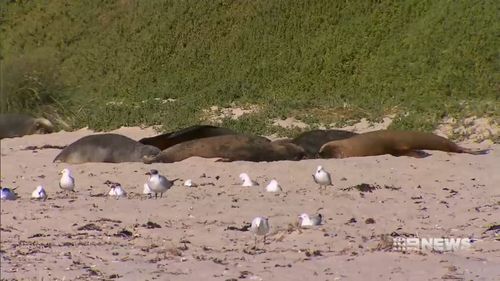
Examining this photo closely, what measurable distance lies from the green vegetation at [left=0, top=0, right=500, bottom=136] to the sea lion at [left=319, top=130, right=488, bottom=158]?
2.37 metres

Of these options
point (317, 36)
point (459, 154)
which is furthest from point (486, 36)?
point (459, 154)

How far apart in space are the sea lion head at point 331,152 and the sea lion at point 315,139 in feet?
1.06

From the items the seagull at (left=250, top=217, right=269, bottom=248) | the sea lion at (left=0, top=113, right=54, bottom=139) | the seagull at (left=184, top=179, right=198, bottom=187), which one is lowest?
the seagull at (left=250, top=217, right=269, bottom=248)

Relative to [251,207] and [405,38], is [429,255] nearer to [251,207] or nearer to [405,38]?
[251,207]

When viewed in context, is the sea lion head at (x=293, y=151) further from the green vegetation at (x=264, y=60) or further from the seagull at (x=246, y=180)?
the green vegetation at (x=264, y=60)

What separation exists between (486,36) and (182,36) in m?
7.08

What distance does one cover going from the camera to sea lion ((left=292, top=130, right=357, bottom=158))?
1075 cm

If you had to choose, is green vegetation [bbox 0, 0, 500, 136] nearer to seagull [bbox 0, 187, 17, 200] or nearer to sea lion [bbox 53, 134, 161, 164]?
sea lion [bbox 53, 134, 161, 164]

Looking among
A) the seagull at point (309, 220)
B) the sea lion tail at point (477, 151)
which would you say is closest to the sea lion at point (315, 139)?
the sea lion tail at point (477, 151)

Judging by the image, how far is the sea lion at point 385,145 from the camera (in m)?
10.1

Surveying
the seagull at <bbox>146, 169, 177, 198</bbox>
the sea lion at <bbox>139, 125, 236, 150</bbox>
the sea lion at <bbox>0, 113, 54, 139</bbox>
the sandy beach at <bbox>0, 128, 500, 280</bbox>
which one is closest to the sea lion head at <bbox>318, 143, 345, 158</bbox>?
the sandy beach at <bbox>0, 128, 500, 280</bbox>
